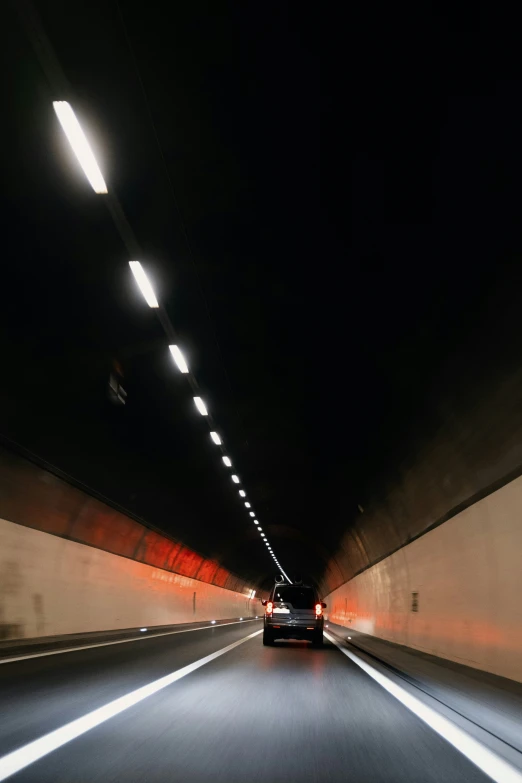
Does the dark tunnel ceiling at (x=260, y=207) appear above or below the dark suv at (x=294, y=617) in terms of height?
above

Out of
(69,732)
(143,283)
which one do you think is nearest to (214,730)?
(69,732)

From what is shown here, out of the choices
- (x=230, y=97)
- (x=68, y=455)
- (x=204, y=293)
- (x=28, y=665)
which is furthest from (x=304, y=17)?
(x=68, y=455)

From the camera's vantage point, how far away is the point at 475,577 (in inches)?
599

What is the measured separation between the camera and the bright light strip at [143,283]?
12758 millimetres

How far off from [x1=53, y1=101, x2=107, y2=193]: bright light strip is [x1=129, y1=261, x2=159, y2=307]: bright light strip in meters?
2.36

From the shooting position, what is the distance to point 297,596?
957 inches

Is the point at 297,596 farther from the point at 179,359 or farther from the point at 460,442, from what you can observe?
the point at 460,442

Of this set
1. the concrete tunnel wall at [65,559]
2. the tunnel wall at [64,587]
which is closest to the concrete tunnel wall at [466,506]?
the concrete tunnel wall at [65,559]

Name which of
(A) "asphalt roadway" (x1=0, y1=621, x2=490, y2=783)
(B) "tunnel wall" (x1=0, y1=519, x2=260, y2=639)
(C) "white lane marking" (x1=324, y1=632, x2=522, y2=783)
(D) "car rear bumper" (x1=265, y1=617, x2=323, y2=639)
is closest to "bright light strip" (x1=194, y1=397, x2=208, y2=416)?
(B) "tunnel wall" (x1=0, y1=519, x2=260, y2=639)

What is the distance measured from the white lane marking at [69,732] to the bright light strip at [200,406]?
8755mm

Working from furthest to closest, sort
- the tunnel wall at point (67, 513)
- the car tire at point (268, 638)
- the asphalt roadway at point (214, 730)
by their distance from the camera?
1. the car tire at point (268, 638)
2. the tunnel wall at point (67, 513)
3. the asphalt roadway at point (214, 730)

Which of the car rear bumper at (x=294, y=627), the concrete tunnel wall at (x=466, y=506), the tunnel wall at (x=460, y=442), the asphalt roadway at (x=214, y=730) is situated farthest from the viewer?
the car rear bumper at (x=294, y=627)

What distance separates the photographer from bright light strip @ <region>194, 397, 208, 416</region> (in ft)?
67.8

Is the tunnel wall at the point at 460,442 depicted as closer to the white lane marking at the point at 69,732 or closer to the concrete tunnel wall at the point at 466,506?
the concrete tunnel wall at the point at 466,506
